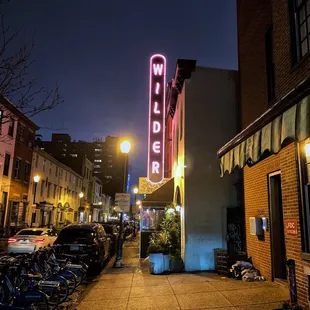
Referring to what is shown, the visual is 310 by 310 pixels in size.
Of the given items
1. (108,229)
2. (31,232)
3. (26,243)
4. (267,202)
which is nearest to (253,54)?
(267,202)

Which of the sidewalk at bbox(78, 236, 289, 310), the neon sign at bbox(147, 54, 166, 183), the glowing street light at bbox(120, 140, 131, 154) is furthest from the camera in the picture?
the neon sign at bbox(147, 54, 166, 183)

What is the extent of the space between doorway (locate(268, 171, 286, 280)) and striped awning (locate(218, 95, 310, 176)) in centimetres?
258

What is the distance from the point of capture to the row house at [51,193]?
3331cm

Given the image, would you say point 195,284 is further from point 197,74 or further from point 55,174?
point 55,174

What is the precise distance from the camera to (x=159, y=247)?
12.1 m

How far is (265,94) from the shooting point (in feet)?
32.6

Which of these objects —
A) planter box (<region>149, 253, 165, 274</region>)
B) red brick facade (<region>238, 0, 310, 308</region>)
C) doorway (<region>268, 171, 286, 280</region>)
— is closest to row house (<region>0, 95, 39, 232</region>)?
planter box (<region>149, 253, 165, 274</region>)

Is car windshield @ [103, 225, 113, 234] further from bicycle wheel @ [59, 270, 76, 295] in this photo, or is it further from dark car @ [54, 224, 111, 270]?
bicycle wheel @ [59, 270, 76, 295]

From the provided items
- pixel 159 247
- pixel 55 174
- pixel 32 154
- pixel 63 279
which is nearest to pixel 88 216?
pixel 55 174

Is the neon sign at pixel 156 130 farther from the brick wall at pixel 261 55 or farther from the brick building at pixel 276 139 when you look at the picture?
the brick building at pixel 276 139

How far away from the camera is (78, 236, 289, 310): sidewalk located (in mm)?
7285

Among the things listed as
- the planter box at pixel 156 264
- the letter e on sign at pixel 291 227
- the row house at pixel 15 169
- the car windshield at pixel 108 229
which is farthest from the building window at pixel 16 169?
the letter e on sign at pixel 291 227

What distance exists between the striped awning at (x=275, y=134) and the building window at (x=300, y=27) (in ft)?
8.51

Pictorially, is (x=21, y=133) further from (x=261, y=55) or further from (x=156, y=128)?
(x=261, y=55)
